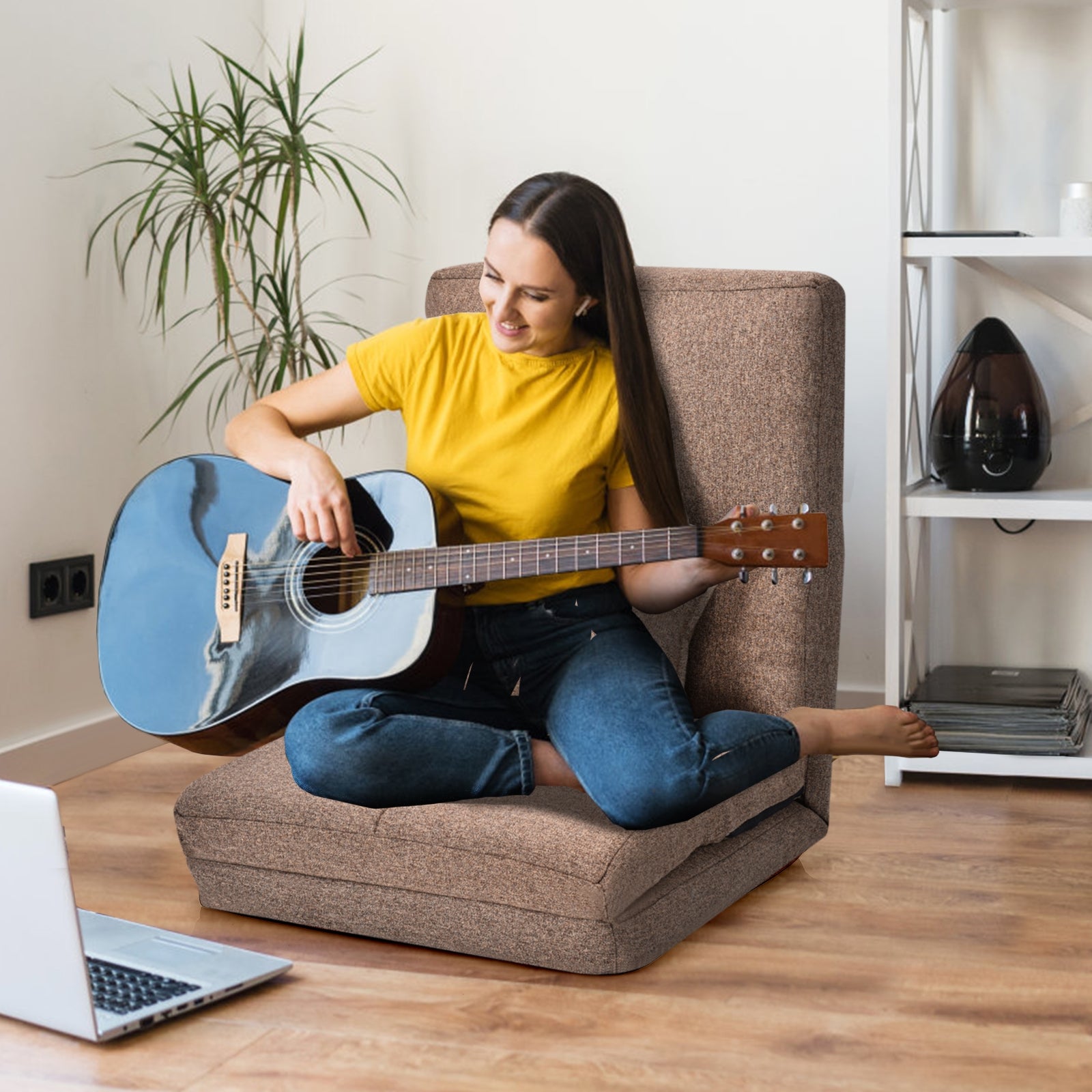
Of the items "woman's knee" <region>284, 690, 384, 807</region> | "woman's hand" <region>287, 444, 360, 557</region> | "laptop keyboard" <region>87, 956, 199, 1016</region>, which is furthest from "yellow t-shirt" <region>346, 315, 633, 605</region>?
"laptop keyboard" <region>87, 956, 199, 1016</region>

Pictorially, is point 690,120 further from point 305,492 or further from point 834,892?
point 834,892

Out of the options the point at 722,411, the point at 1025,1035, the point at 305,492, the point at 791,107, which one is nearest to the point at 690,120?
the point at 791,107

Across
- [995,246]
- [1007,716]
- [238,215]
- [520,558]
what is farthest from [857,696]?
[238,215]

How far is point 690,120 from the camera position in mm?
2543

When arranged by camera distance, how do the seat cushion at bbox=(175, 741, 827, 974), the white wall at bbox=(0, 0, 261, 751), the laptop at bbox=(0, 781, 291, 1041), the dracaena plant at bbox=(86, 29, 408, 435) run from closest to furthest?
the laptop at bbox=(0, 781, 291, 1041)
the seat cushion at bbox=(175, 741, 827, 974)
the white wall at bbox=(0, 0, 261, 751)
the dracaena plant at bbox=(86, 29, 408, 435)

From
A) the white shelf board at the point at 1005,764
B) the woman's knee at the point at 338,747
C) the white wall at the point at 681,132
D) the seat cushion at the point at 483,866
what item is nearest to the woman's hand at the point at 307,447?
the woman's knee at the point at 338,747

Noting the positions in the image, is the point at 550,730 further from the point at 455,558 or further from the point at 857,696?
the point at 857,696

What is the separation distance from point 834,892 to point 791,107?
139cm

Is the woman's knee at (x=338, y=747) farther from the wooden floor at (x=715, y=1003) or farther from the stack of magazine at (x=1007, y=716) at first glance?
the stack of magazine at (x=1007, y=716)

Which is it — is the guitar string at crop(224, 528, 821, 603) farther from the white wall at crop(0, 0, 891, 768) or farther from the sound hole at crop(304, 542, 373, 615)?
the white wall at crop(0, 0, 891, 768)

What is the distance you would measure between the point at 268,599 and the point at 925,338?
132cm

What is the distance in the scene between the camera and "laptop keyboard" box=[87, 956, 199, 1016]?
1.43 metres

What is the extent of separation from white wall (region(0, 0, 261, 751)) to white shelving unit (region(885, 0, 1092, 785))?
1.33 meters

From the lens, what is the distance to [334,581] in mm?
1703
